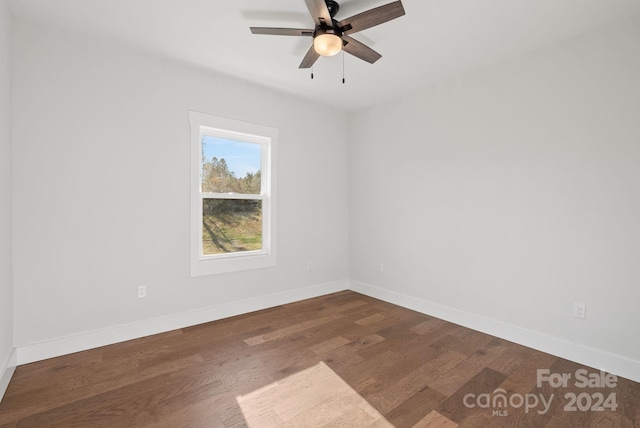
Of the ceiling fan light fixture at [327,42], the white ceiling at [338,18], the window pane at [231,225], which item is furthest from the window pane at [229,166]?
the ceiling fan light fixture at [327,42]

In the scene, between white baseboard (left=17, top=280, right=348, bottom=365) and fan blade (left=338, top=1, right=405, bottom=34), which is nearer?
fan blade (left=338, top=1, right=405, bottom=34)

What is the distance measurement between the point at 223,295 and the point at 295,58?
8.40ft

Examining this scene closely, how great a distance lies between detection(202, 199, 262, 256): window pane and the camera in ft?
11.2

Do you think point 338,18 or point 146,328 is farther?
point 146,328

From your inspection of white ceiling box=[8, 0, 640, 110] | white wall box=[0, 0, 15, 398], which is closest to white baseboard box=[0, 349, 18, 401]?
white wall box=[0, 0, 15, 398]

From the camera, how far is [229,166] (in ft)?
11.8

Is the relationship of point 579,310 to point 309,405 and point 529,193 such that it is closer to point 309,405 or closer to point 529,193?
point 529,193

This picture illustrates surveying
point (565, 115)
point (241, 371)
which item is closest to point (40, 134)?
point (241, 371)

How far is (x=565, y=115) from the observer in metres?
2.60

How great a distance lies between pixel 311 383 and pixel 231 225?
2.02 meters

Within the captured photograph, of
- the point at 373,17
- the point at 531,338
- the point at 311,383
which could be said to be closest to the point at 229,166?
the point at 373,17

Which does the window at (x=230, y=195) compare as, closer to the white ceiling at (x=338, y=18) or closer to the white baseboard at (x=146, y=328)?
the white baseboard at (x=146, y=328)

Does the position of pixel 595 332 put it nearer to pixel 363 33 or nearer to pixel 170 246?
pixel 363 33

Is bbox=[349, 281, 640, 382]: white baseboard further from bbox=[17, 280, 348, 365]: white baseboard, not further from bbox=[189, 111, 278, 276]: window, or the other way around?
bbox=[189, 111, 278, 276]: window
